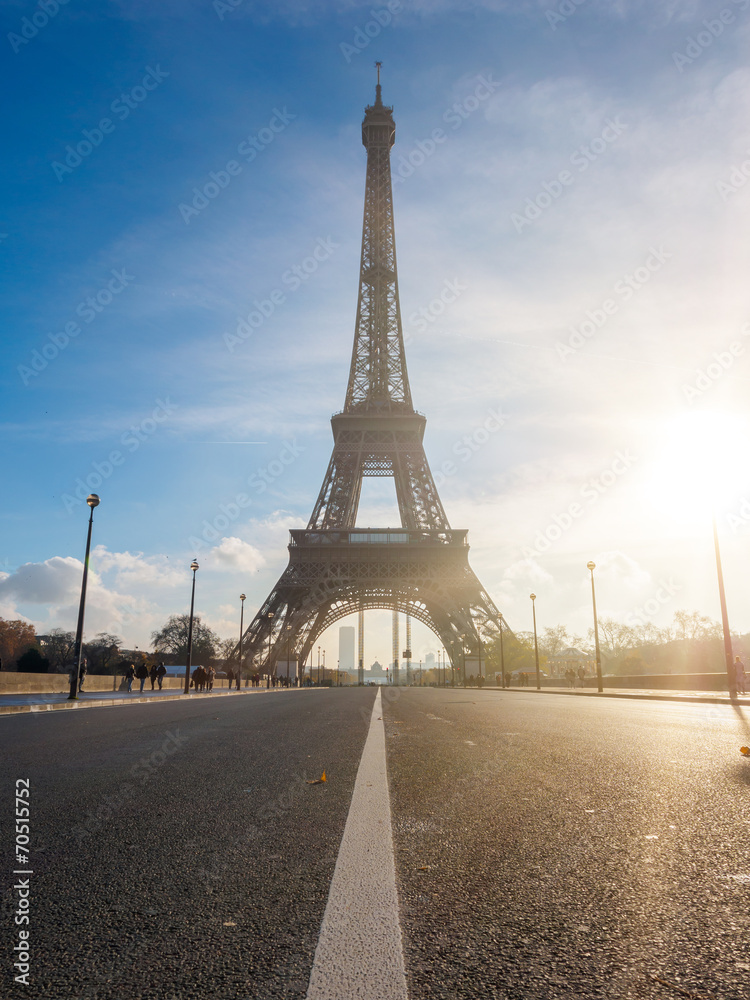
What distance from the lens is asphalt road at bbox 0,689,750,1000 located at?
175 cm

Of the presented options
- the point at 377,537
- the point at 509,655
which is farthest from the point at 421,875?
the point at 509,655

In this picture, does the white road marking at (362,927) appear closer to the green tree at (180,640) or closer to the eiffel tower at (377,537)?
the eiffel tower at (377,537)

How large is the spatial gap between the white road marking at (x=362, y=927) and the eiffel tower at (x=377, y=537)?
165ft

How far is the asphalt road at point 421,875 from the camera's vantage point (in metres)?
1.75

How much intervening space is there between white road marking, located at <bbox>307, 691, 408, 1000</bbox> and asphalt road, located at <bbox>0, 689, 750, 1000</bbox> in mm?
43

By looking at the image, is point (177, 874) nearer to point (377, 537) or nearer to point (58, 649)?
point (377, 537)

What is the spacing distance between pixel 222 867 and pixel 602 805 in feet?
7.10

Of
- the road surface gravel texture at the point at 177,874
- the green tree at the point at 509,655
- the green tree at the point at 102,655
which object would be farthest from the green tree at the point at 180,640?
the road surface gravel texture at the point at 177,874

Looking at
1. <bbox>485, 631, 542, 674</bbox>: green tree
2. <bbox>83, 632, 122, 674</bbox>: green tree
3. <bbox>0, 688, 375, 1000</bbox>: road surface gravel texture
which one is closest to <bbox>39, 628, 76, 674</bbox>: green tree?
<bbox>83, 632, 122, 674</bbox>: green tree

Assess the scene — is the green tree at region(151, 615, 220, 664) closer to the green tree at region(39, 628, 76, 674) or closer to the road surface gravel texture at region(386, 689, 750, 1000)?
the green tree at region(39, 628, 76, 674)

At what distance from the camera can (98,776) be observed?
5.16 metres

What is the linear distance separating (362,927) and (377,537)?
54.4m

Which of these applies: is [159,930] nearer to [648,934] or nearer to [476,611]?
[648,934]

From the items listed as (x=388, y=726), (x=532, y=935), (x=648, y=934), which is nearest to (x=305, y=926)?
(x=532, y=935)
